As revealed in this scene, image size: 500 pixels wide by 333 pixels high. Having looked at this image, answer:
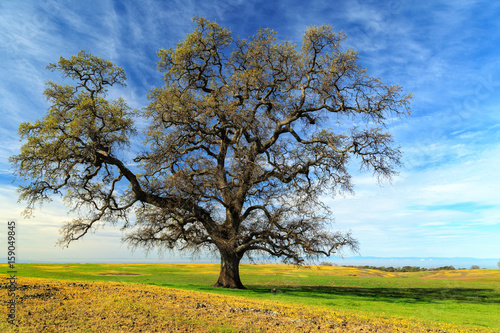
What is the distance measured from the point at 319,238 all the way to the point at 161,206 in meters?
12.8

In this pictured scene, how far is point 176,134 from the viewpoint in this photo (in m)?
23.5

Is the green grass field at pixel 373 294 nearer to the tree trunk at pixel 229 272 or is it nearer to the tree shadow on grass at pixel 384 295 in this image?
the tree shadow on grass at pixel 384 295

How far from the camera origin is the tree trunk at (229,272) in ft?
81.5

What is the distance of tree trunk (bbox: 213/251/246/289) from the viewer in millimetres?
24828

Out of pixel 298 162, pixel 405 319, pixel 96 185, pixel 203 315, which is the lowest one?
pixel 405 319

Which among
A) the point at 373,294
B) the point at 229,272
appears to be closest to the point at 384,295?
the point at 373,294

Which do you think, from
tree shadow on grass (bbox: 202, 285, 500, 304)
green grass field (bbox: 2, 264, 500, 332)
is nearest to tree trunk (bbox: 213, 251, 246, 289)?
tree shadow on grass (bbox: 202, 285, 500, 304)

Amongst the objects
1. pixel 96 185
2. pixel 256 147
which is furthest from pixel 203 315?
pixel 96 185

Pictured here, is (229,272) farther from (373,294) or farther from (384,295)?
(384,295)

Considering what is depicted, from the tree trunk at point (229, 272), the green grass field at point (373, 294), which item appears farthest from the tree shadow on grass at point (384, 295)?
the tree trunk at point (229, 272)

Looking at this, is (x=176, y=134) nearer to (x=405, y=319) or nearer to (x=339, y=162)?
(x=339, y=162)

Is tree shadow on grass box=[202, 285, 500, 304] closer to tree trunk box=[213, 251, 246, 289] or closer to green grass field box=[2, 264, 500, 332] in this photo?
green grass field box=[2, 264, 500, 332]

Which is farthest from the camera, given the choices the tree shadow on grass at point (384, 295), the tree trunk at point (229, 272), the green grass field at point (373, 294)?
the tree trunk at point (229, 272)

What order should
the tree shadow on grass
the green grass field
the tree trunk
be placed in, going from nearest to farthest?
1. the green grass field
2. the tree shadow on grass
3. the tree trunk
